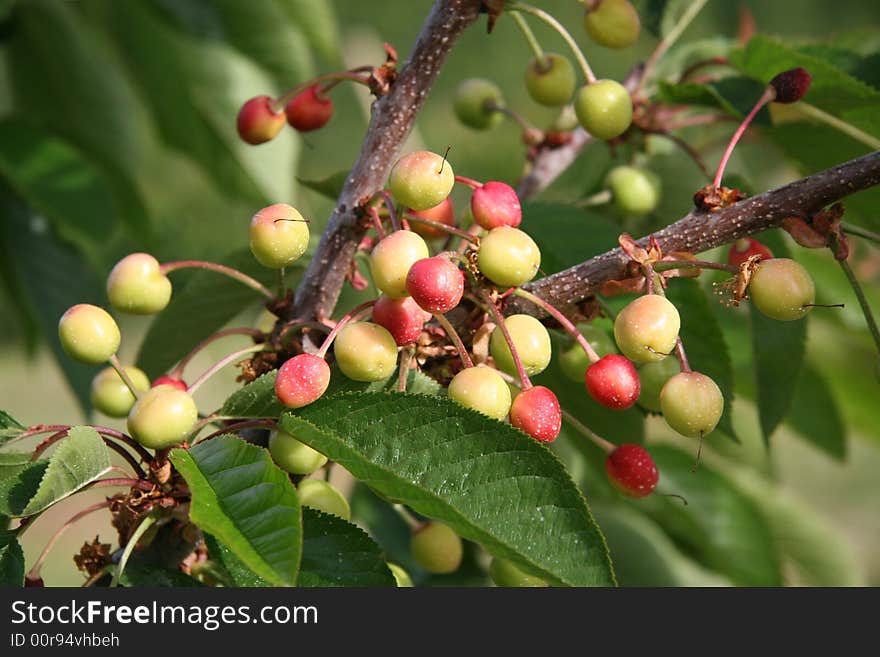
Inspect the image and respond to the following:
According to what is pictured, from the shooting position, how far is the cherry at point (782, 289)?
2.78 feet

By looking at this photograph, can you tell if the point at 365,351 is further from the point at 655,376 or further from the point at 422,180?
the point at 655,376

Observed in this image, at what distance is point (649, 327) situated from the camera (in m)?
0.85

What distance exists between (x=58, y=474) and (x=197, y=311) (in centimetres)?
51

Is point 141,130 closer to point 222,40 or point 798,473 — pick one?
point 222,40

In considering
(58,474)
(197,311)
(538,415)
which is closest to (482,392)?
(538,415)

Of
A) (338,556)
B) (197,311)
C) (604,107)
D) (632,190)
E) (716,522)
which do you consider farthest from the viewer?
(716,522)

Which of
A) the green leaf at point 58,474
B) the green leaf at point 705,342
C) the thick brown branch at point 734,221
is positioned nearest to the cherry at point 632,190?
the green leaf at point 705,342

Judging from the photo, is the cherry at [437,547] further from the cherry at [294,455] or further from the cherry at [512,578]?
the cherry at [294,455]

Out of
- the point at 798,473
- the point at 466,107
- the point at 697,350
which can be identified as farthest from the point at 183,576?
the point at 798,473

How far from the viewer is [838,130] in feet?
4.23

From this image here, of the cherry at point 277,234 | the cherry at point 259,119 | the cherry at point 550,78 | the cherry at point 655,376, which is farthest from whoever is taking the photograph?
the cherry at point 550,78

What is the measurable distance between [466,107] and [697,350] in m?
0.67

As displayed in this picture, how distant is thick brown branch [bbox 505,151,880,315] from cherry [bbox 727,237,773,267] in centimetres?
6

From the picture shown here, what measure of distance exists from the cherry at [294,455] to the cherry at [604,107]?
51 cm
